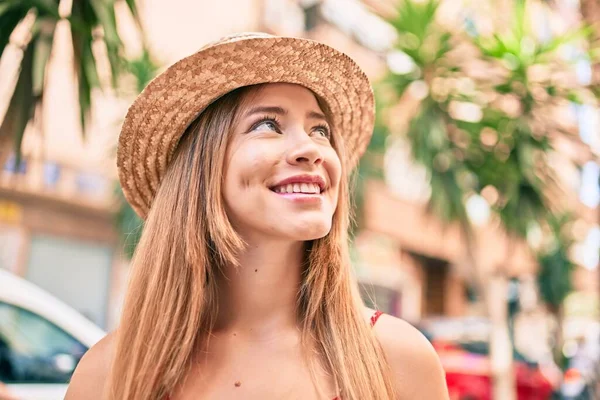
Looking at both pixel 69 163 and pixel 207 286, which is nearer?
pixel 207 286

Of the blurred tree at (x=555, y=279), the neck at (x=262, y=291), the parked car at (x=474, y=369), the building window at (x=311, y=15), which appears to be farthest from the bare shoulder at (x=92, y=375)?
the building window at (x=311, y=15)

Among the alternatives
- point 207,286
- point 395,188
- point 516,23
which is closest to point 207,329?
point 207,286

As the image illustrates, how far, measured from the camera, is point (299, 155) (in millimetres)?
1571

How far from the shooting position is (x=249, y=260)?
1673 mm

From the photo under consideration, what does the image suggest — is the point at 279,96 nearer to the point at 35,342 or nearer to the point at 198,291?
the point at 198,291

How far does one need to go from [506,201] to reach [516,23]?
1.69 meters

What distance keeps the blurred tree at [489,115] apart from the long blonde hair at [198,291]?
4.17 meters

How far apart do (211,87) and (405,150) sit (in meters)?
5.03

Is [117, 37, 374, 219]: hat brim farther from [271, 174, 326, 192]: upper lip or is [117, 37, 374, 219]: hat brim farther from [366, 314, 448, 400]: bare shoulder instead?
[366, 314, 448, 400]: bare shoulder

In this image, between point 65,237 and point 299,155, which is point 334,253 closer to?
point 299,155

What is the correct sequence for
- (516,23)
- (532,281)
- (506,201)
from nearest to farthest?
(516,23), (506,201), (532,281)

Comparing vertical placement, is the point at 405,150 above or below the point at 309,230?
above

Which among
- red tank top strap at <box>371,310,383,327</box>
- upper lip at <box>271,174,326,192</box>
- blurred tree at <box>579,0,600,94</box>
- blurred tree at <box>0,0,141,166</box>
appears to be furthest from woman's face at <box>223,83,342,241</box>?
blurred tree at <box>579,0,600,94</box>

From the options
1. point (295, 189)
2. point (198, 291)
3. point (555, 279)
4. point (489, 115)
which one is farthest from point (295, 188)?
point (555, 279)
